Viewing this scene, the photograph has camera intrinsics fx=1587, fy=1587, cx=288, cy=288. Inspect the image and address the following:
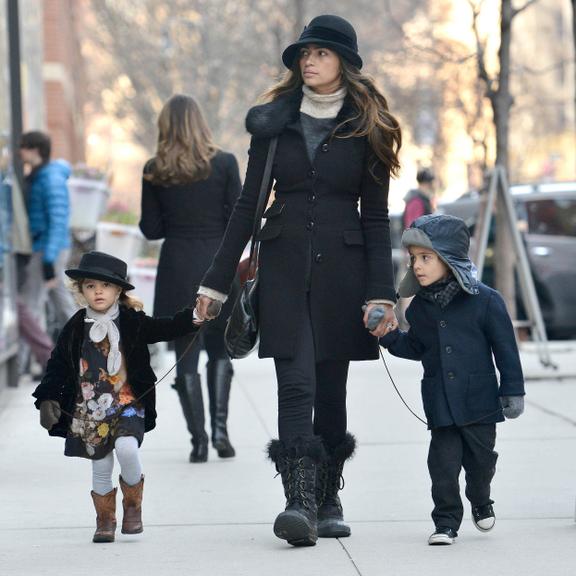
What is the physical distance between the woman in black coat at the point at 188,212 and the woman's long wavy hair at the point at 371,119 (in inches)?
88.8

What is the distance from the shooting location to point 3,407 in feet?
34.7

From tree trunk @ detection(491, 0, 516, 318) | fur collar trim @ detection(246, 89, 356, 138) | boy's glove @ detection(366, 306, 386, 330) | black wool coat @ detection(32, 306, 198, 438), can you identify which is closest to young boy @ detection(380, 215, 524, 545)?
boy's glove @ detection(366, 306, 386, 330)

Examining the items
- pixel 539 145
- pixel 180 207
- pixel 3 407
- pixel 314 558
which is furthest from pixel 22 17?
pixel 539 145

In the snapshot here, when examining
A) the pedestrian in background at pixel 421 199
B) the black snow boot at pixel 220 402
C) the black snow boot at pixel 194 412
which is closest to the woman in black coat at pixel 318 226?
the black snow boot at pixel 194 412

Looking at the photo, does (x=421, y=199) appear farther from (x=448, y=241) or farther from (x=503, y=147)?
(x=448, y=241)

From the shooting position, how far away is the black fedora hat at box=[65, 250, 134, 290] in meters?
5.66

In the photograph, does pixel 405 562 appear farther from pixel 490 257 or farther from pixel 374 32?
pixel 374 32

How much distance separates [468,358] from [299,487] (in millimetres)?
750

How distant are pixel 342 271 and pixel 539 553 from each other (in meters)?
1.22

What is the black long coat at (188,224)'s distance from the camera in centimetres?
812

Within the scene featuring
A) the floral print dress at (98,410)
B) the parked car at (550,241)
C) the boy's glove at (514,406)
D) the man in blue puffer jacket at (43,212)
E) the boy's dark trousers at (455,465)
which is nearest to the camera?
the boy's glove at (514,406)

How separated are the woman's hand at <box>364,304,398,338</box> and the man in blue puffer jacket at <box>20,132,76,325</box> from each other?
6437 mm

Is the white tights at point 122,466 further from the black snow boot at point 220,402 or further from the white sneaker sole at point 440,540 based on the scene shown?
the black snow boot at point 220,402

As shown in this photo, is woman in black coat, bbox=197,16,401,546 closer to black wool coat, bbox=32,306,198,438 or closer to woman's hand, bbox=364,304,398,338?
woman's hand, bbox=364,304,398,338
